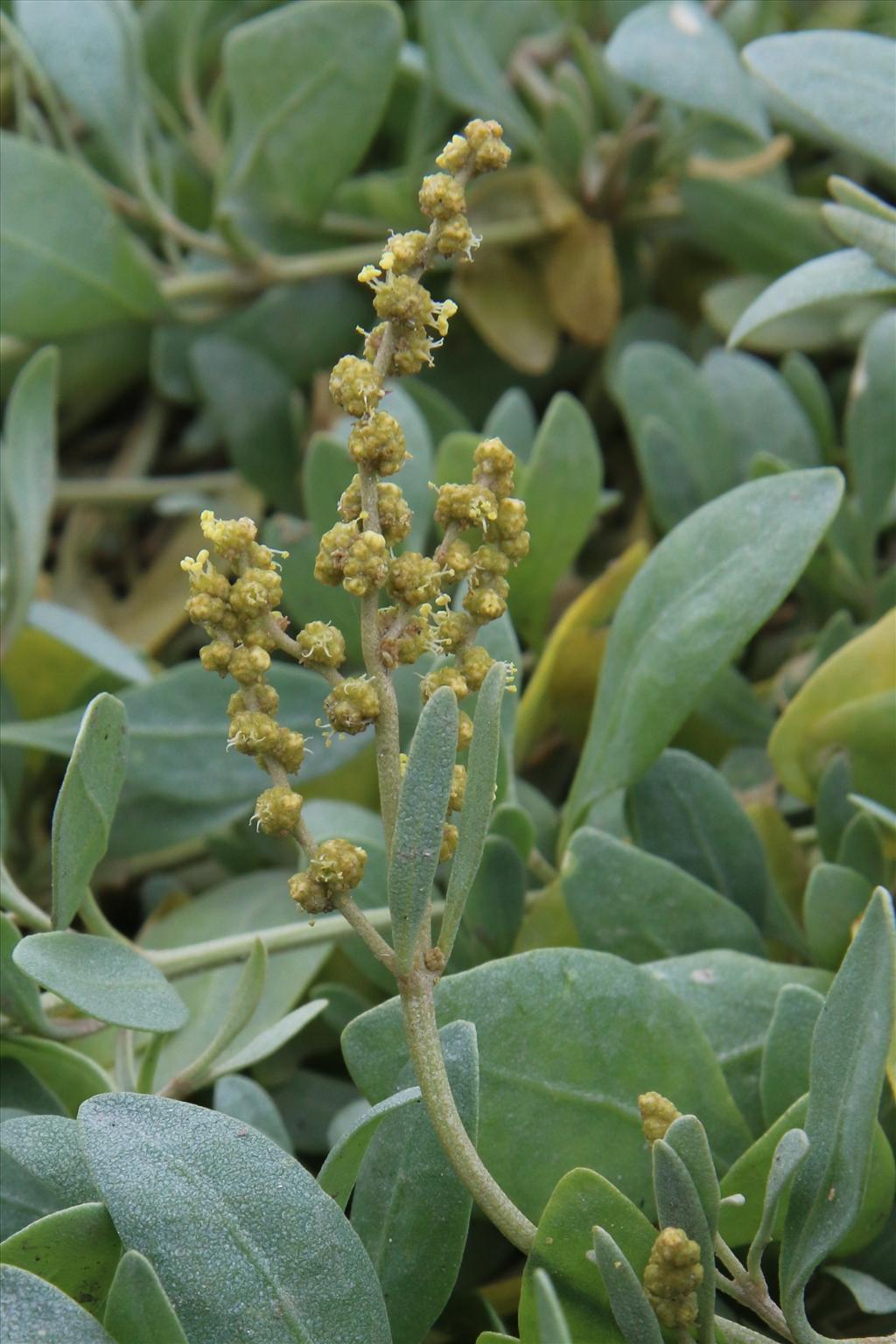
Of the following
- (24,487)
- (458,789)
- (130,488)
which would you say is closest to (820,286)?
(458,789)

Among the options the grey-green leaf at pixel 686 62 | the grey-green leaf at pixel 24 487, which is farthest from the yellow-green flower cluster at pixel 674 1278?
the grey-green leaf at pixel 686 62

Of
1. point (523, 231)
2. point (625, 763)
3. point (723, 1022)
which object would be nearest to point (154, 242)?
point (523, 231)

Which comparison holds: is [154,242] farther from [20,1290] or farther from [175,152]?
[20,1290]

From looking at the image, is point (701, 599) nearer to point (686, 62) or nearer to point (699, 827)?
point (699, 827)

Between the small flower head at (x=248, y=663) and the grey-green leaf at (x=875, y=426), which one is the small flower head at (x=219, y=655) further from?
the grey-green leaf at (x=875, y=426)

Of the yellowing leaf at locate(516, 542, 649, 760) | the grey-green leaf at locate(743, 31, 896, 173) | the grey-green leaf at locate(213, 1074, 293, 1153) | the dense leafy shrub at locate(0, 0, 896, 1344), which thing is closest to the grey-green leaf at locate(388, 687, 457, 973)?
the dense leafy shrub at locate(0, 0, 896, 1344)

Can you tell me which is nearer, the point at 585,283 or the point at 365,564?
the point at 365,564
